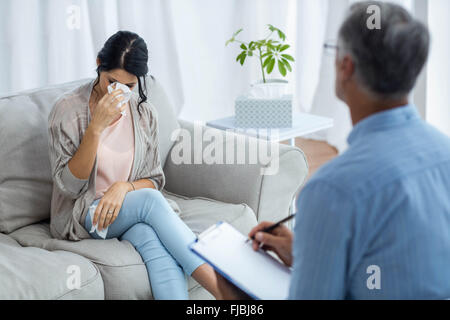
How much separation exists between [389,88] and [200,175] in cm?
119

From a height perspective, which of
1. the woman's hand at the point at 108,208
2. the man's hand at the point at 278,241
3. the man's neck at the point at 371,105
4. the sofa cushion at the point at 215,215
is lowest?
the sofa cushion at the point at 215,215

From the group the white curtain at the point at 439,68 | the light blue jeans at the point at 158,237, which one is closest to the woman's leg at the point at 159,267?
the light blue jeans at the point at 158,237

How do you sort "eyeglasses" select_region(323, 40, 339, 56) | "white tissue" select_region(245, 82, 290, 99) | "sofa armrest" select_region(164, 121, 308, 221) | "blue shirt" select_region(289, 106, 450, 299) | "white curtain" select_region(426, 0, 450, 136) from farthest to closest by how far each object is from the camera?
"white curtain" select_region(426, 0, 450, 136)
"white tissue" select_region(245, 82, 290, 99)
"sofa armrest" select_region(164, 121, 308, 221)
"eyeglasses" select_region(323, 40, 339, 56)
"blue shirt" select_region(289, 106, 450, 299)

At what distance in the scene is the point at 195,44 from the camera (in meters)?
3.41

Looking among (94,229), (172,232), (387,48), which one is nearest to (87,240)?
(94,229)

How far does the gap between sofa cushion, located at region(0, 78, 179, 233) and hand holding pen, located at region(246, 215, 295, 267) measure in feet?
3.04

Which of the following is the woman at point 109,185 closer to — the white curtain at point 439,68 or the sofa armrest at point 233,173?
the sofa armrest at point 233,173

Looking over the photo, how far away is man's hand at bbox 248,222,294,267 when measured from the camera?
1.12 meters

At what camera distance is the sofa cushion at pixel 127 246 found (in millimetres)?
1537

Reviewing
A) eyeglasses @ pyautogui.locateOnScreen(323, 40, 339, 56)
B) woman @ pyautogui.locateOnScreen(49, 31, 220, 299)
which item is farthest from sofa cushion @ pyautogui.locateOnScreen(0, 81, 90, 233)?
eyeglasses @ pyautogui.locateOnScreen(323, 40, 339, 56)

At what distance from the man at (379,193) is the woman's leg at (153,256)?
70cm

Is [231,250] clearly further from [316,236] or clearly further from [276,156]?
[276,156]

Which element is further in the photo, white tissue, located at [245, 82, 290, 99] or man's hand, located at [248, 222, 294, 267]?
white tissue, located at [245, 82, 290, 99]

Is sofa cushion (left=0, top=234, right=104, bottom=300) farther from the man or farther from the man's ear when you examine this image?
the man's ear
